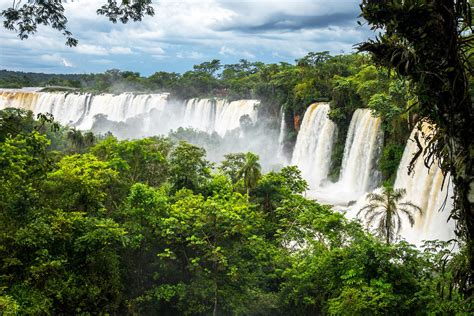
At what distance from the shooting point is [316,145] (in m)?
35.5

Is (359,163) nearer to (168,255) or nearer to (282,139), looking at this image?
(282,139)

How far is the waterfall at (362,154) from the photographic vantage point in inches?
1089

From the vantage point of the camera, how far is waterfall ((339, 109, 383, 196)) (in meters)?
27.7

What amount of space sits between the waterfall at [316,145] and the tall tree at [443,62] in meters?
29.6

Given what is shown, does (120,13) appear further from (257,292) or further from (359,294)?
(257,292)

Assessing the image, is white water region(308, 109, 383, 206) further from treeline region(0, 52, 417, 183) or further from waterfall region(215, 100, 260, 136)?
→ waterfall region(215, 100, 260, 136)

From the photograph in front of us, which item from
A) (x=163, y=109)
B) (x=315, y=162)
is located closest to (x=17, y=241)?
(x=315, y=162)

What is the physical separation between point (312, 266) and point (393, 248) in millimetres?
2586

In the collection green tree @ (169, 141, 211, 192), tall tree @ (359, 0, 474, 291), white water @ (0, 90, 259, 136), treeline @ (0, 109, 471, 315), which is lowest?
treeline @ (0, 109, 471, 315)

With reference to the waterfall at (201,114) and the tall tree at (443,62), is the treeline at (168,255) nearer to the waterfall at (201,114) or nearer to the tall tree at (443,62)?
the tall tree at (443,62)

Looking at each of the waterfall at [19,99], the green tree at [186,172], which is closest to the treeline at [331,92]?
the green tree at [186,172]

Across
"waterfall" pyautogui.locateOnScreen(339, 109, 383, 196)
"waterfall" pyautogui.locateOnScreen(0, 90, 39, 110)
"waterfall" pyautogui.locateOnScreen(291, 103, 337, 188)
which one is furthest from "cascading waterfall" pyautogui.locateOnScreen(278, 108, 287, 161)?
"waterfall" pyautogui.locateOnScreen(0, 90, 39, 110)

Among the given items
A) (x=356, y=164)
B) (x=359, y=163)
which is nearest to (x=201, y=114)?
(x=356, y=164)

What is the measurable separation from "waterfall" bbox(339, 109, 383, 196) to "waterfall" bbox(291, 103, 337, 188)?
3725 mm
